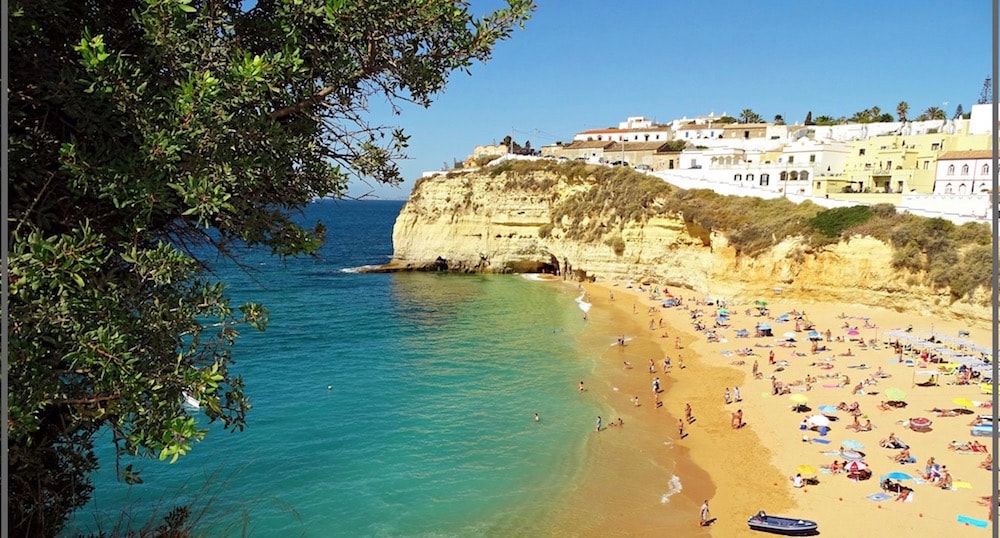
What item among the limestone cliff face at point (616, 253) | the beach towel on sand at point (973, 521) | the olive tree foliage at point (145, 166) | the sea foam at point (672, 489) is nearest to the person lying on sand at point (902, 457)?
the beach towel on sand at point (973, 521)

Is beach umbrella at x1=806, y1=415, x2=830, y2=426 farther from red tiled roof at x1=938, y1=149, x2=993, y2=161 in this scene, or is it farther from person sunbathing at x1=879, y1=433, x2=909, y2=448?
red tiled roof at x1=938, y1=149, x2=993, y2=161

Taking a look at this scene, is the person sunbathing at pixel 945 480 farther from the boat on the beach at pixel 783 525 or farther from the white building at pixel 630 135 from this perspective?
the white building at pixel 630 135

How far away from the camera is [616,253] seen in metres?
51.2

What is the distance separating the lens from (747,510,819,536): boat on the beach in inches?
571

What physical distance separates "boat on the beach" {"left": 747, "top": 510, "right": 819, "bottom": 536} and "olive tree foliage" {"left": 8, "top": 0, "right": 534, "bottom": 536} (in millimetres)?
14027

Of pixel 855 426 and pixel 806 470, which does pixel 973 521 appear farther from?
pixel 855 426

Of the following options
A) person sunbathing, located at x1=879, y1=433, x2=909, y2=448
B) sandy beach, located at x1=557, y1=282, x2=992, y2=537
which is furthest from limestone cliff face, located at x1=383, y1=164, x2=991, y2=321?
person sunbathing, located at x1=879, y1=433, x2=909, y2=448

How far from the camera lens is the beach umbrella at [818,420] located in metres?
20.4

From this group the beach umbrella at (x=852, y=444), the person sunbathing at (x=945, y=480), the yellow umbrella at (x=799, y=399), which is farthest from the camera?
the yellow umbrella at (x=799, y=399)

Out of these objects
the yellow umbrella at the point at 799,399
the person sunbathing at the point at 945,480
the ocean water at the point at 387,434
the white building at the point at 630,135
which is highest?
the white building at the point at 630,135

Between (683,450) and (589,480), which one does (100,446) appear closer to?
(589,480)

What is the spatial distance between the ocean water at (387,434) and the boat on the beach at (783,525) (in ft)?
16.8

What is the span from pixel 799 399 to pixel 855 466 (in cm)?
533

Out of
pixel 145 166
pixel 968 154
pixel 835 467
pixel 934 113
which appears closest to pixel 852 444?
pixel 835 467
